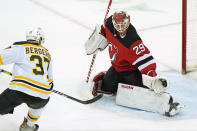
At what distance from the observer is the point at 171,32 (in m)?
5.26

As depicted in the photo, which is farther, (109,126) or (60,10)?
(60,10)

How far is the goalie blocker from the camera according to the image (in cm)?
333

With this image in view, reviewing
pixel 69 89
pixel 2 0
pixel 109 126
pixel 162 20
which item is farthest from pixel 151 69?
pixel 2 0

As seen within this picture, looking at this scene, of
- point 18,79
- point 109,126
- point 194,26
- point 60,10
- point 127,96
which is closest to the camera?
point 18,79

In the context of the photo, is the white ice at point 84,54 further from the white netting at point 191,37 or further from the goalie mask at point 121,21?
the goalie mask at point 121,21

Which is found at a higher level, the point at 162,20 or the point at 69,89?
the point at 162,20

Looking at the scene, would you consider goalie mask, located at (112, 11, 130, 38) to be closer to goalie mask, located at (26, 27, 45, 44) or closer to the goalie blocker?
the goalie blocker

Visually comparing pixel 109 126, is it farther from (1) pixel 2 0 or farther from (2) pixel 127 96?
(1) pixel 2 0

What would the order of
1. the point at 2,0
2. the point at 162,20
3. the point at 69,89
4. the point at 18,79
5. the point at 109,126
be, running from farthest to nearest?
the point at 2,0
the point at 162,20
the point at 69,89
the point at 109,126
the point at 18,79

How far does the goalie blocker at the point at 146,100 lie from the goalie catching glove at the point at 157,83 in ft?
0.28

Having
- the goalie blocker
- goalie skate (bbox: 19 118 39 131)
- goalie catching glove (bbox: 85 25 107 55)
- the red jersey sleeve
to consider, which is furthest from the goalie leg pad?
goalie skate (bbox: 19 118 39 131)

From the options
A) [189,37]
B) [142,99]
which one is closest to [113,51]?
[142,99]

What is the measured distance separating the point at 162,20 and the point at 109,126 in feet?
8.82

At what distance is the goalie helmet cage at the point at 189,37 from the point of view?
4.11 meters
